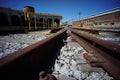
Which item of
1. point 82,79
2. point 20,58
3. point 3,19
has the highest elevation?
point 3,19

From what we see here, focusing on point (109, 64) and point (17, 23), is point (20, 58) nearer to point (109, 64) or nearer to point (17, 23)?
point (109, 64)

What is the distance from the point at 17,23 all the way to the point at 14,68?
2335 cm

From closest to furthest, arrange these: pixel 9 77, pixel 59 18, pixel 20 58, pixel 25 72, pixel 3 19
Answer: pixel 9 77, pixel 20 58, pixel 25 72, pixel 3 19, pixel 59 18

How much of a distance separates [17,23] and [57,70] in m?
22.7

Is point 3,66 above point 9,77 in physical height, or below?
above

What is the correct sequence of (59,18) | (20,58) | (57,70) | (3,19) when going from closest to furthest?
(20,58) → (57,70) → (3,19) → (59,18)

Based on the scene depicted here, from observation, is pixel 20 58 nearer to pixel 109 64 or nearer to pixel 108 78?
pixel 108 78

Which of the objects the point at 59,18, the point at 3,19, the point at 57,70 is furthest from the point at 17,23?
the point at 57,70

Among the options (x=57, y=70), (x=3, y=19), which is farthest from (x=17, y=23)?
(x=57, y=70)

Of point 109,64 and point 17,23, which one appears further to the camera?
point 17,23

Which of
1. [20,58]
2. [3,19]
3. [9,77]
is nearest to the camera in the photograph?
[9,77]

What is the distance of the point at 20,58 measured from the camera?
3.73 ft

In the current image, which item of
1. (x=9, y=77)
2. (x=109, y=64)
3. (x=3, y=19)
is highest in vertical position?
(x=3, y=19)

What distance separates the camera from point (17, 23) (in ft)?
73.7
